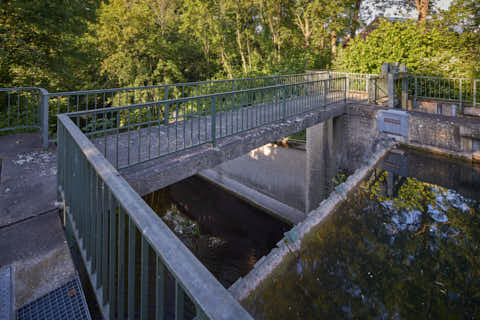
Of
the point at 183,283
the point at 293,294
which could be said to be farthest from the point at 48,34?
the point at 183,283

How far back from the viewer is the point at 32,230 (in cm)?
248

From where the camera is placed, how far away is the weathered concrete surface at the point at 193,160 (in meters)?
3.95

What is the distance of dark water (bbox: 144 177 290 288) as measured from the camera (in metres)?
9.83

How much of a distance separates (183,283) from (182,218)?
470 inches

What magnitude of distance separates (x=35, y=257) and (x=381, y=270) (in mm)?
3404

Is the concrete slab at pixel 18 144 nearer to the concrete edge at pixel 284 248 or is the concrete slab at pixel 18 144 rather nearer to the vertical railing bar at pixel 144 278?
the concrete edge at pixel 284 248

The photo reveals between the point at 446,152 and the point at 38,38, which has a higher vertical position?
the point at 38,38

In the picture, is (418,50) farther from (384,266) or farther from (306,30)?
(384,266)

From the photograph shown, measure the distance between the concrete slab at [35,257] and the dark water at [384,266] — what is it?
1.69 meters

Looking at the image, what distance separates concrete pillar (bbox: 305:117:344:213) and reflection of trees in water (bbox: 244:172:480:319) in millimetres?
5977

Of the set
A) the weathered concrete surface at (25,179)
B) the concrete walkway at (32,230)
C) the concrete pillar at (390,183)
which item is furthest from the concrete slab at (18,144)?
the concrete pillar at (390,183)

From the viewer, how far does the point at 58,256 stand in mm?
2162

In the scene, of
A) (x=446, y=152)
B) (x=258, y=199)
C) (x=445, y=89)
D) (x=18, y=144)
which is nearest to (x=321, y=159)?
(x=258, y=199)

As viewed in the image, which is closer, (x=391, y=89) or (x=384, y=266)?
(x=384, y=266)
